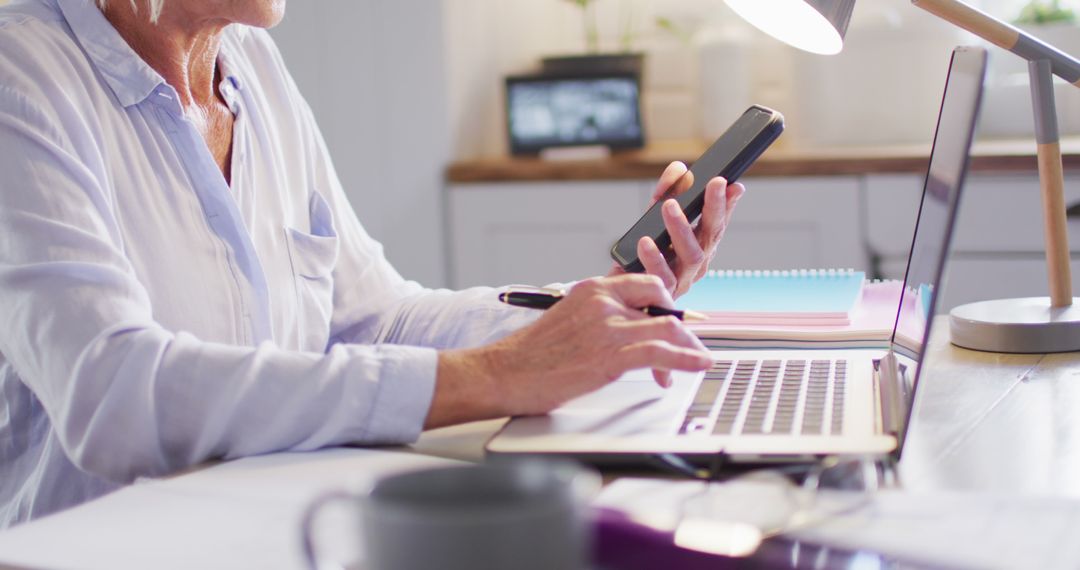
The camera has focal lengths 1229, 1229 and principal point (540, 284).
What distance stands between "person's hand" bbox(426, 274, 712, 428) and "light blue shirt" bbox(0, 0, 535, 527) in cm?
3

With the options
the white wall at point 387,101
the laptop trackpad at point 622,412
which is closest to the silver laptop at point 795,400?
the laptop trackpad at point 622,412

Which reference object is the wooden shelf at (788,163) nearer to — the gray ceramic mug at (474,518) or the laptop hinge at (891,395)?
the laptop hinge at (891,395)

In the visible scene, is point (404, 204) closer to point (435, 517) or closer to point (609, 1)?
point (609, 1)

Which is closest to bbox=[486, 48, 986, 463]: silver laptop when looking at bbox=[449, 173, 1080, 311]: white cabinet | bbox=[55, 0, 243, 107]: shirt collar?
bbox=[55, 0, 243, 107]: shirt collar

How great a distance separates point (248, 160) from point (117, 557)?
655 millimetres

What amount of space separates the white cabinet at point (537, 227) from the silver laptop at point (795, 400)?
1.44 meters

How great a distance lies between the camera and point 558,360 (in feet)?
2.92

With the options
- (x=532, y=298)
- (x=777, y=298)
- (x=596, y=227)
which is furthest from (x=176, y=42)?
(x=596, y=227)

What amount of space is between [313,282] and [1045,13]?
1.83 metres

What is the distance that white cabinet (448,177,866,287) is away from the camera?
2346mm

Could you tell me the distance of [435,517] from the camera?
0.43m

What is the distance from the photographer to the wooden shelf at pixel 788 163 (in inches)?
86.0

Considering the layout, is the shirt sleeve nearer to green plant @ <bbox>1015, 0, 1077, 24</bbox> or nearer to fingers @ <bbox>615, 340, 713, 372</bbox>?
fingers @ <bbox>615, 340, 713, 372</bbox>

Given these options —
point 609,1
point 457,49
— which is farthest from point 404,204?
point 609,1
